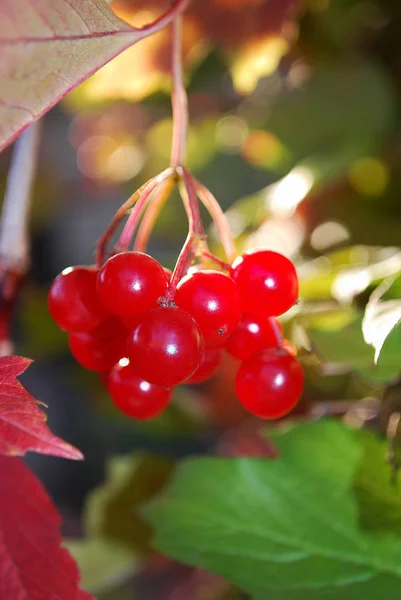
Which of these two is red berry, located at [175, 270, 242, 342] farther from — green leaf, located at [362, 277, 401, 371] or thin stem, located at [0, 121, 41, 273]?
thin stem, located at [0, 121, 41, 273]

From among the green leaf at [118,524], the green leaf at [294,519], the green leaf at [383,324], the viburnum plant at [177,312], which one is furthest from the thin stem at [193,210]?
the green leaf at [118,524]

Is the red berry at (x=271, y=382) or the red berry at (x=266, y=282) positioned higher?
the red berry at (x=266, y=282)

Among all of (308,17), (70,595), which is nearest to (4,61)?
(70,595)

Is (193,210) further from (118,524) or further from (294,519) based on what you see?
(118,524)

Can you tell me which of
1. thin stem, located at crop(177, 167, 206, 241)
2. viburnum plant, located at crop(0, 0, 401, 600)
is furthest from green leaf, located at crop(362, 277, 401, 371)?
thin stem, located at crop(177, 167, 206, 241)

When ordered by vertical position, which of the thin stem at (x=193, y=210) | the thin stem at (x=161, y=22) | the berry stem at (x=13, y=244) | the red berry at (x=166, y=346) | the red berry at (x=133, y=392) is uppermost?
the thin stem at (x=161, y=22)

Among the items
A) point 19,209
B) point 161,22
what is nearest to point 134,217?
point 161,22

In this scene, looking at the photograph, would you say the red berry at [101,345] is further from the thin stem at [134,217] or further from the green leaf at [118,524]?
the green leaf at [118,524]
